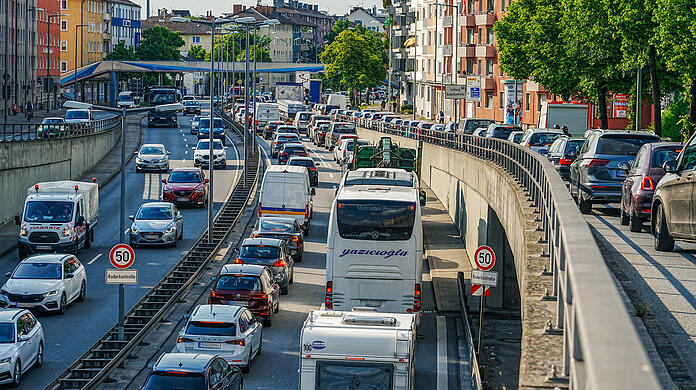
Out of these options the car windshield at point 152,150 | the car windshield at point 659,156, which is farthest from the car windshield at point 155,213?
the car windshield at point 659,156

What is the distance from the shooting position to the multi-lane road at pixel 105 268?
88.2 ft

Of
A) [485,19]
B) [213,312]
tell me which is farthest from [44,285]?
[485,19]

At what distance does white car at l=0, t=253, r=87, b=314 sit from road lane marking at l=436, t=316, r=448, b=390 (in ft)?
34.6

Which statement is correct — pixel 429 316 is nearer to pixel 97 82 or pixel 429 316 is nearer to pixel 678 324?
pixel 678 324

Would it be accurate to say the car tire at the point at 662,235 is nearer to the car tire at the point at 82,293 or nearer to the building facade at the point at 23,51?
the car tire at the point at 82,293

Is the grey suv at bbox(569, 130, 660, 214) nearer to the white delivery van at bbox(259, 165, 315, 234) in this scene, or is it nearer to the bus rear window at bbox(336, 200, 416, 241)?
the bus rear window at bbox(336, 200, 416, 241)

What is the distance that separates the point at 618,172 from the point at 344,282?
6.94m

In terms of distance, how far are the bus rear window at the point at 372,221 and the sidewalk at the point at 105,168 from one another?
18.8 metres

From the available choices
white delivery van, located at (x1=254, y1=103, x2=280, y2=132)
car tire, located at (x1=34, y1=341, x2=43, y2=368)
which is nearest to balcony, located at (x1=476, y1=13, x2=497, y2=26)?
white delivery van, located at (x1=254, y1=103, x2=280, y2=132)

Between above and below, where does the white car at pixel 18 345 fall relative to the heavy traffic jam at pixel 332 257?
below

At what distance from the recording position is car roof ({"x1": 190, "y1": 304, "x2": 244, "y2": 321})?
24062mm

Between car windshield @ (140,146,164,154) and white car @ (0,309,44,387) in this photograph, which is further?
car windshield @ (140,146,164,154)

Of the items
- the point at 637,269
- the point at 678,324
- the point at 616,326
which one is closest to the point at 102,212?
the point at 637,269

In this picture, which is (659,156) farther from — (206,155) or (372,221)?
(206,155)
